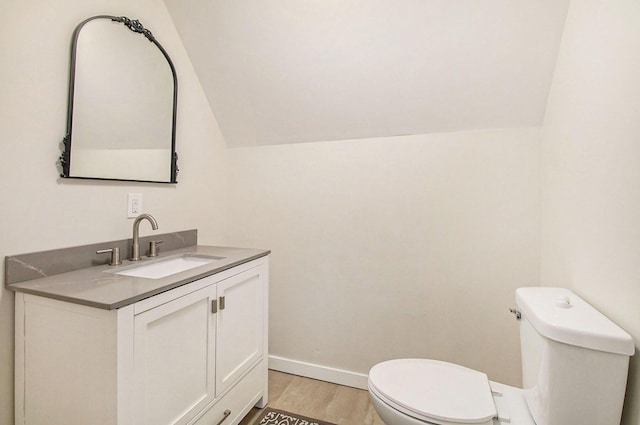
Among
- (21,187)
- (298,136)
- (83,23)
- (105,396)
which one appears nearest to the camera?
(105,396)

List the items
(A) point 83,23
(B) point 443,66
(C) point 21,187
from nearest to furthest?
(C) point 21,187 < (A) point 83,23 < (B) point 443,66

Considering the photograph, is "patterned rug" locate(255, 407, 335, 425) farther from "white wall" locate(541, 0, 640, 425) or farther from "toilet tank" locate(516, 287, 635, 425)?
"white wall" locate(541, 0, 640, 425)

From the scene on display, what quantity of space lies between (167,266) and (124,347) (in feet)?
2.30

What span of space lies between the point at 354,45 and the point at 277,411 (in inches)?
77.3

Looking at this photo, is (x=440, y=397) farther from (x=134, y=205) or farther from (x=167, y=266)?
(x=134, y=205)

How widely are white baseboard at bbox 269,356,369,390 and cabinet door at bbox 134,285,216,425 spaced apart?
87cm

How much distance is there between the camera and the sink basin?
1.43 metres

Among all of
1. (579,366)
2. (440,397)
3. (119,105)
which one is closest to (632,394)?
(579,366)

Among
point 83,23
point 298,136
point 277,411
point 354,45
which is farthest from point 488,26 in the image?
point 277,411

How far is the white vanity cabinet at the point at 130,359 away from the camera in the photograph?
3.10ft

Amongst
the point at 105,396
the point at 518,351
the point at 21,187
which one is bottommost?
the point at 518,351

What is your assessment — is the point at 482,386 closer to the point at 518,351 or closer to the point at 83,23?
the point at 518,351

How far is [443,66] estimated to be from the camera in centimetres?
161

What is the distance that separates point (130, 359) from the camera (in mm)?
967
